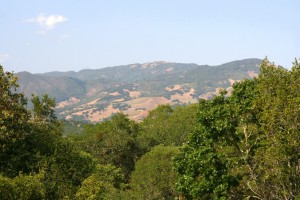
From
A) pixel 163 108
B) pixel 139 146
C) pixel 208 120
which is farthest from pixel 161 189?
pixel 163 108

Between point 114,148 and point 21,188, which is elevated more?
point 21,188


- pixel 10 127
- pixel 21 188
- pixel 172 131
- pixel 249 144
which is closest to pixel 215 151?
pixel 249 144

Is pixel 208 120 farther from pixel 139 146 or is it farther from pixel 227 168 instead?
pixel 139 146

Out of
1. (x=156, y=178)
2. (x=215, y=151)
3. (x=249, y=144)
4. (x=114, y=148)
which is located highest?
(x=249, y=144)

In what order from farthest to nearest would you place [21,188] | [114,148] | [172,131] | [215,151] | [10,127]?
[172,131] < [114,148] < [10,127] < [215,151] < [21,188]

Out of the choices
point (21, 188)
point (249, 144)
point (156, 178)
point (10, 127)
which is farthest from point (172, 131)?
point (21, 188)

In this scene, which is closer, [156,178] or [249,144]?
[249,144]

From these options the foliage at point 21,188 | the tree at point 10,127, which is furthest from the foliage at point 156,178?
the foliage at point 21,188

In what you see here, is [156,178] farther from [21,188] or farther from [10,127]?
[21,188]

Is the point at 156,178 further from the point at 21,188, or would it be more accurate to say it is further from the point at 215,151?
the point at 21,188

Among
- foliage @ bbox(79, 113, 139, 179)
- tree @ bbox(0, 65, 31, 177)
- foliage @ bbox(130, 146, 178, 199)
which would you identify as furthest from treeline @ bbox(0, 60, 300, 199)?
foliage @ bbox(79, 113, 139, 179)

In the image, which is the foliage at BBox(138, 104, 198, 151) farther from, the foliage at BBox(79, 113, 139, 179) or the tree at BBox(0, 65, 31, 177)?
the tree at BBox(0, 65, 31, 177)

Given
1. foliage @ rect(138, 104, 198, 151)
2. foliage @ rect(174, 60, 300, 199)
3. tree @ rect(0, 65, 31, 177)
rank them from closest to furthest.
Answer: foliage @ rect(174, 60, 300, 199), tree @ rect(0, 65, 31, 177), foliage @ rect(138, 104, 198, 151)

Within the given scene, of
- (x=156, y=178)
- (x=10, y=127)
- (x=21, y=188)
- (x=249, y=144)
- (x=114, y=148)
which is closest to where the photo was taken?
(x=21, y=188)
